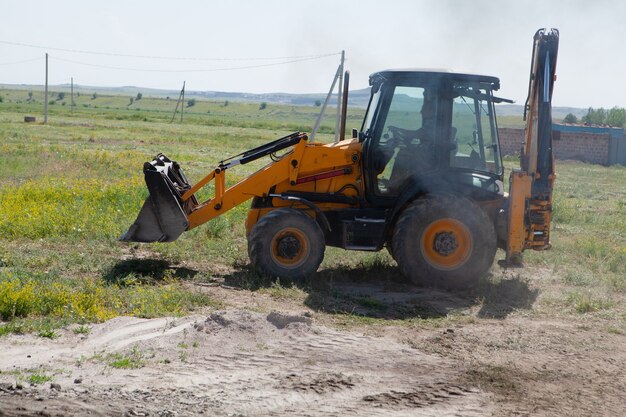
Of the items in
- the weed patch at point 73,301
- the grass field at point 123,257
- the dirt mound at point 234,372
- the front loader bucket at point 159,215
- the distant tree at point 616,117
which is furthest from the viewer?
the distant tree at point 616,117

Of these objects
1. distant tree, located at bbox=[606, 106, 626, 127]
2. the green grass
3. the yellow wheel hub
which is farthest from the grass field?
distant tree, located at bbox=[606, 106, 626, 127]

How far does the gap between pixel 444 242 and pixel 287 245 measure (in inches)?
76.8

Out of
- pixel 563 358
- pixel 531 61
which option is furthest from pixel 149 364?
pixel 531 61

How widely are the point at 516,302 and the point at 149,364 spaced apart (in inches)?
Answer: 195

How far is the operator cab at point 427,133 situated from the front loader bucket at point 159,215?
248cm

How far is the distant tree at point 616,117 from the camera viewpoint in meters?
58.3

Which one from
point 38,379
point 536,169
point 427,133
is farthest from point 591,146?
point 38,379

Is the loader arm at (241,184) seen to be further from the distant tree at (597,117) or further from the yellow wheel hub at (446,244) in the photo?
the distant tree at (597,117)

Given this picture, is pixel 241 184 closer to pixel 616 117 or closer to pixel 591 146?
pixel 591 146

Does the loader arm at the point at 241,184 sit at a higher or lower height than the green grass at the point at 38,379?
higher

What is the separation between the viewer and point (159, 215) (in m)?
11.0

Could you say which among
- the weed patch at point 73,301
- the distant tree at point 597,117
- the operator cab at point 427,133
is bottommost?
the weed patch at point 73,301

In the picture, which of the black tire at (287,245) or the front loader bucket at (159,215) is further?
the front loader bucket at (159,215)

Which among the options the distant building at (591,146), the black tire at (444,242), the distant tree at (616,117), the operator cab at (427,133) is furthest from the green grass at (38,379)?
the distant tree at (616,117)
